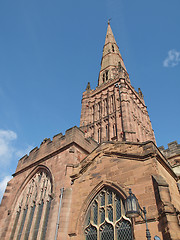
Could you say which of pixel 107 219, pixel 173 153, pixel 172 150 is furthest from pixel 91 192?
pixel 172 150

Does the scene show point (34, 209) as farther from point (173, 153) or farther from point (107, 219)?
point (173, 153)

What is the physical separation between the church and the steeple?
30599 mm

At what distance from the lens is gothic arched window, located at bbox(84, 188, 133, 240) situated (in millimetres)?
7293

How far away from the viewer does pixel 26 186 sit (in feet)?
42.9

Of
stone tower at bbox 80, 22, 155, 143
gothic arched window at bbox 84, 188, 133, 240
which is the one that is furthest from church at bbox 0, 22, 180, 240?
stone tower at bbox 80, 22, 155, 143

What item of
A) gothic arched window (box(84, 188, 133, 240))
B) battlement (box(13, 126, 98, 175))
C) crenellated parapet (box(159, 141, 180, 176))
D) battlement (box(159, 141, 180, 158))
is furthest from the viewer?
battlement (box(159, 141, 180, 158))

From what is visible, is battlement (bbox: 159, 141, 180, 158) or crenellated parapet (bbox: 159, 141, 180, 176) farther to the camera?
battlement (bbox: 159, 141, 180, 158)

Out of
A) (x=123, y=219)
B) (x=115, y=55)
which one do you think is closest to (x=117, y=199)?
(x=123, y=219)

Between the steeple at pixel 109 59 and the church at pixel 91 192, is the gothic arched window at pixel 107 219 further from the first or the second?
the steeple at pixel 109 59

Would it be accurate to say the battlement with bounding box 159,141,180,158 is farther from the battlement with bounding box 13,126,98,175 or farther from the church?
the battlement with bounding box 13,126,98,175

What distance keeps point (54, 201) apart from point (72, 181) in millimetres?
1243

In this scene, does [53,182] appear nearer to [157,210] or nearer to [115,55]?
[157,210]

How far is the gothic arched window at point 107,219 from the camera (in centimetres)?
729

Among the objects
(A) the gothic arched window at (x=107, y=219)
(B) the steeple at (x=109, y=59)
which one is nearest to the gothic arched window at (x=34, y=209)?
(A) the gothic arched window at (x=107, y=219)
